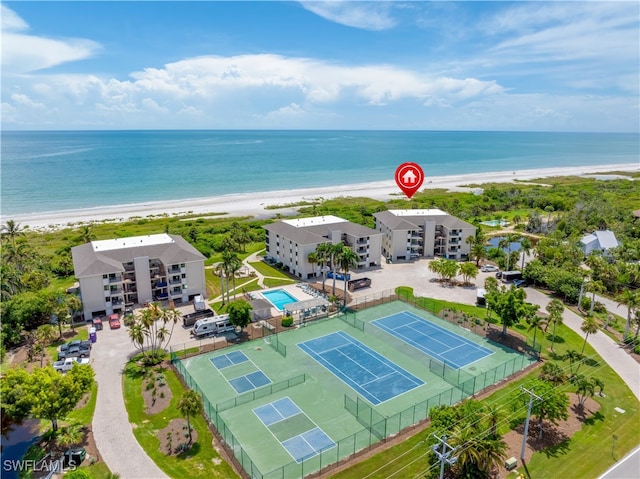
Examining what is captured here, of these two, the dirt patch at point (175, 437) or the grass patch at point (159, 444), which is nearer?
the grass patch at point (159, 444)

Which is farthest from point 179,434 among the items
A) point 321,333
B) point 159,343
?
point 321,333

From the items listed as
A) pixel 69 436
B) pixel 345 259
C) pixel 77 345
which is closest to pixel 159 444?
pixel 69 436

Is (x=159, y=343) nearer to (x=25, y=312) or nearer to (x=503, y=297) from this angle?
(x=25, y=312)

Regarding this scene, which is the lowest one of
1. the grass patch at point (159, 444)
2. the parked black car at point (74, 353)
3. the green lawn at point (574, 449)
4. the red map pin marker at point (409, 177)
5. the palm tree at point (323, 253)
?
the green lawn at point (574, 449)

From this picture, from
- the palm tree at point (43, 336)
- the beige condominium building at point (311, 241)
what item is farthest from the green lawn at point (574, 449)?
the beige condominium building at point (311, 241)

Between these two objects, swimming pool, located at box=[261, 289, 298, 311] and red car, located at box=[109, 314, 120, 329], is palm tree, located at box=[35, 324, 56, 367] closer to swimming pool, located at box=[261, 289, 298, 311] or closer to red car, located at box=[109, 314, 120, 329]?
red car, located at box=[109, 314, 120, 329]

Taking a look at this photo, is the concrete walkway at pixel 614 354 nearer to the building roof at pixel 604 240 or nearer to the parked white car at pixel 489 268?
the parked white car at pixel 489 268
